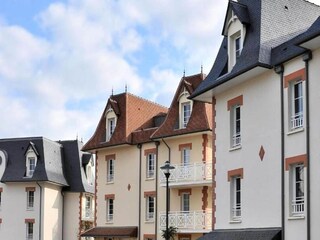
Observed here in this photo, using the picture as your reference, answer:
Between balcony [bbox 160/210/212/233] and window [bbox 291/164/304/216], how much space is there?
40.2ft

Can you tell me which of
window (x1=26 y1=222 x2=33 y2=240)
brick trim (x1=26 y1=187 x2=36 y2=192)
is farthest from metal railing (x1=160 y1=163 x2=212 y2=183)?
window (x1=26 y1=222 x2=33 y2=240)

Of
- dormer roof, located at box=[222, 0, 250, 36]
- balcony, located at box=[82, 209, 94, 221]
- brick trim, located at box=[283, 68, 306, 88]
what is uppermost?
dormer roof, located at box=[222, 0, 250, 36]

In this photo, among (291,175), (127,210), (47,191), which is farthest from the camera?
(47,191)

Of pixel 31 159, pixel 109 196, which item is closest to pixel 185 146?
pixel 109 196

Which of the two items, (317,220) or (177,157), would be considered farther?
(177,157)

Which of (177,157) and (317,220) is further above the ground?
(177,157)

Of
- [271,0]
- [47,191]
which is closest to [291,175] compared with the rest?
[271,0]

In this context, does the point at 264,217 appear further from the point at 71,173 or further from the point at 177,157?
the point at 71,173

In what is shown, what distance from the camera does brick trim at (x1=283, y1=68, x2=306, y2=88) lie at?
18969 mm

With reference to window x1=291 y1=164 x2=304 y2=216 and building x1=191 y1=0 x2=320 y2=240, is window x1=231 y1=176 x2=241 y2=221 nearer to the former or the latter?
building x1=191 y1=0 x2=320 y2=240

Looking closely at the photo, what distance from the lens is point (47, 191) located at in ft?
154

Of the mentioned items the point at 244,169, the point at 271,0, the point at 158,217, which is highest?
the point at 271,0

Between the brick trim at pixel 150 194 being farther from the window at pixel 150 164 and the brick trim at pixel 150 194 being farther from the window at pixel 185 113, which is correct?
the window at pixel 185 113

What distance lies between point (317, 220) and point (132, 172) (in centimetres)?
2090
